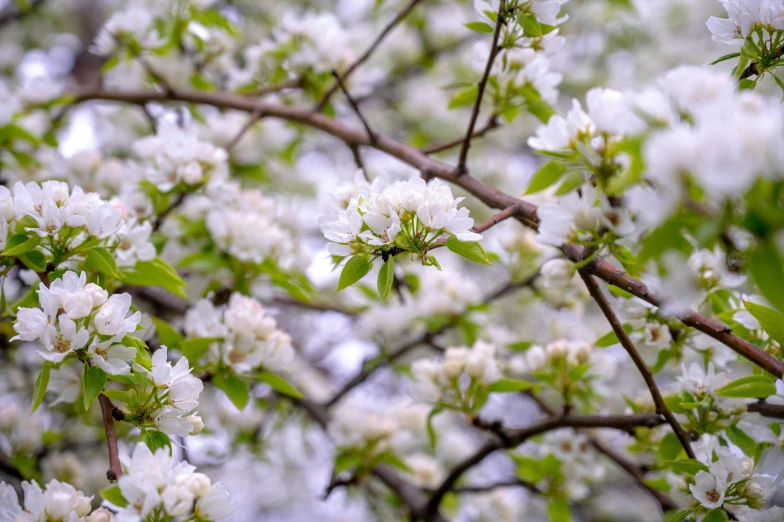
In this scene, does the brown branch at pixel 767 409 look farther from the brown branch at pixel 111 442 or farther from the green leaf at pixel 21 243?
the green leaf at pixel 21 243

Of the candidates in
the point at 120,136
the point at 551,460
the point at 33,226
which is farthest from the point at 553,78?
the point at 120,136

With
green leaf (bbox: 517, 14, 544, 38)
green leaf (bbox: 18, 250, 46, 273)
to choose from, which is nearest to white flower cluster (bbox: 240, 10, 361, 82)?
green leaf (bbox: 517, 14, 544, 38)

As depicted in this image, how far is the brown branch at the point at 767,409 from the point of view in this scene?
3.51 ft

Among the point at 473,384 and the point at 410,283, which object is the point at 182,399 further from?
the point at 410,283

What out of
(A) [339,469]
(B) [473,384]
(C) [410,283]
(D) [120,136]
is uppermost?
(D) [120,136]

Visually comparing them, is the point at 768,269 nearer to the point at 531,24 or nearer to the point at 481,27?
the point at 531,24

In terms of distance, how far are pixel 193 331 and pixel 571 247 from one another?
32.9 inches

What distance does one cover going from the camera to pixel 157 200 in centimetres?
156

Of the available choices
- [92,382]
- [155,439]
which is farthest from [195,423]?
[92,382]

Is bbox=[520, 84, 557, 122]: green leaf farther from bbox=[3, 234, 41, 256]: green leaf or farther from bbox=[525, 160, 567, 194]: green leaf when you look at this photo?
bbox=[3, 234, 41, 256]: green leaf

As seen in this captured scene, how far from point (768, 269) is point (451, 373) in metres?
0.88

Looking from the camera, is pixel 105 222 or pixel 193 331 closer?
pixel 105 222

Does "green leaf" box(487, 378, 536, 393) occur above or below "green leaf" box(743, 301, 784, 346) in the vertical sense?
below

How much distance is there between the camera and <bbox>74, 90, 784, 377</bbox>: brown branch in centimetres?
93
